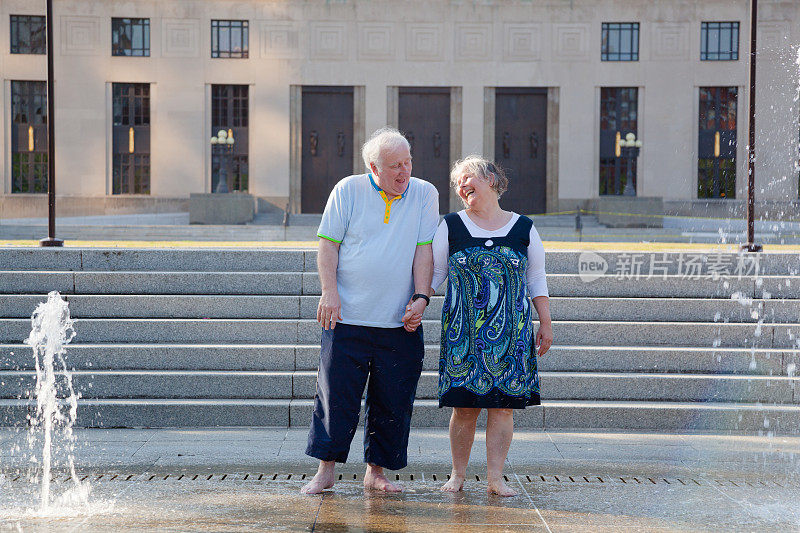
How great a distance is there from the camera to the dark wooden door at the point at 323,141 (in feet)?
125

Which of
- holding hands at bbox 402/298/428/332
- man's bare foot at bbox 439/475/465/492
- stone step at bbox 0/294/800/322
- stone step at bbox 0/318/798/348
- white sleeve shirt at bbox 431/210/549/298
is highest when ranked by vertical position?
white sleeve shirt at bbox 431/210/549/298

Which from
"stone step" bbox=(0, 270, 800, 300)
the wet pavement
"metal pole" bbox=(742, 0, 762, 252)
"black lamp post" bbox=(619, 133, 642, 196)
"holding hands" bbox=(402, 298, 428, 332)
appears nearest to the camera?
the wet pavement

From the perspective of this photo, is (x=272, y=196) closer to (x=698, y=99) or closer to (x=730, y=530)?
(x=698, y=99)

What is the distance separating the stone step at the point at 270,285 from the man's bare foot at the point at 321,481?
3.69m

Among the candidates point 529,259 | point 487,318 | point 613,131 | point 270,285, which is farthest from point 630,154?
point 487,318

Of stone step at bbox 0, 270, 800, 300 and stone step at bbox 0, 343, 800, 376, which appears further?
stone step at bbox 0, 270, 800, 300

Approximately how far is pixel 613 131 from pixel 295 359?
3268cm

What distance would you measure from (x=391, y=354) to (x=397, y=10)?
34.3 meters

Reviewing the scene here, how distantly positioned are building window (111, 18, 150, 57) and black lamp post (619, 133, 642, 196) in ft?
66.9

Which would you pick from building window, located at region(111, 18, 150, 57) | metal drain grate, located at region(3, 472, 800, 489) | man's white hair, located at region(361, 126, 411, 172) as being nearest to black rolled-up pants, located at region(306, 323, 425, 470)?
metal drain grate, located at region(3, 472, 800, 489)

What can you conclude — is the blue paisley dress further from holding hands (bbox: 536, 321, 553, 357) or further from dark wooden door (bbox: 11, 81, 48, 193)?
dark wooden door (bbox: 11, 81, 48, 193)

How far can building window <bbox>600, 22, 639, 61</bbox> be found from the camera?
124 ft

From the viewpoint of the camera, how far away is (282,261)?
9.33 m

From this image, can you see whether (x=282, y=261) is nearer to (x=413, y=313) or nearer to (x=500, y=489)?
(x=413, y=313)
